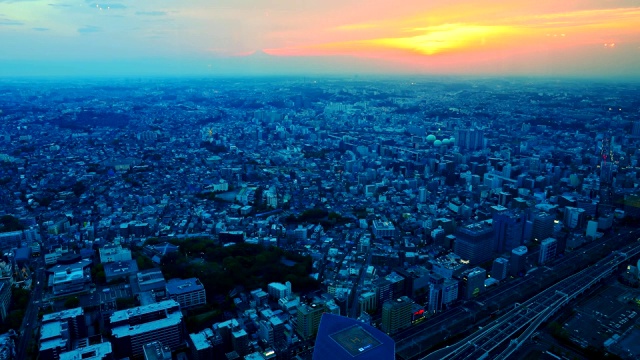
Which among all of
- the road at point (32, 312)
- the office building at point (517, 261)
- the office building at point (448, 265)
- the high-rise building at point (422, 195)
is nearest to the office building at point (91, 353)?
the road at point (32, 312)

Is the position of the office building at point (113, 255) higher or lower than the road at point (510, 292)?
higher

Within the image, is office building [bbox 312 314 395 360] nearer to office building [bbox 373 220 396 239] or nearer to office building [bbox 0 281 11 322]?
office building [bbox 0 281 11 322]

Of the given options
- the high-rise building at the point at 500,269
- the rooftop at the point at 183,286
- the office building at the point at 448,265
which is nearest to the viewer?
the rooftop at the point at 183,286

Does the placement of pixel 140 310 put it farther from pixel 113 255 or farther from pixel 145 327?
pixel 113 255

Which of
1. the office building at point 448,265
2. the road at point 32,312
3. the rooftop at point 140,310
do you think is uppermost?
the rooftop at point 140,310

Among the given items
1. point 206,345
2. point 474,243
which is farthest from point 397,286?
point 206,345

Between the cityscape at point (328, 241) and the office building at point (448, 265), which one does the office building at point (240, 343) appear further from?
the office building at point (448, 265)

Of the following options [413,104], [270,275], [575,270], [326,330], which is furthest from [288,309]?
[413,104]
